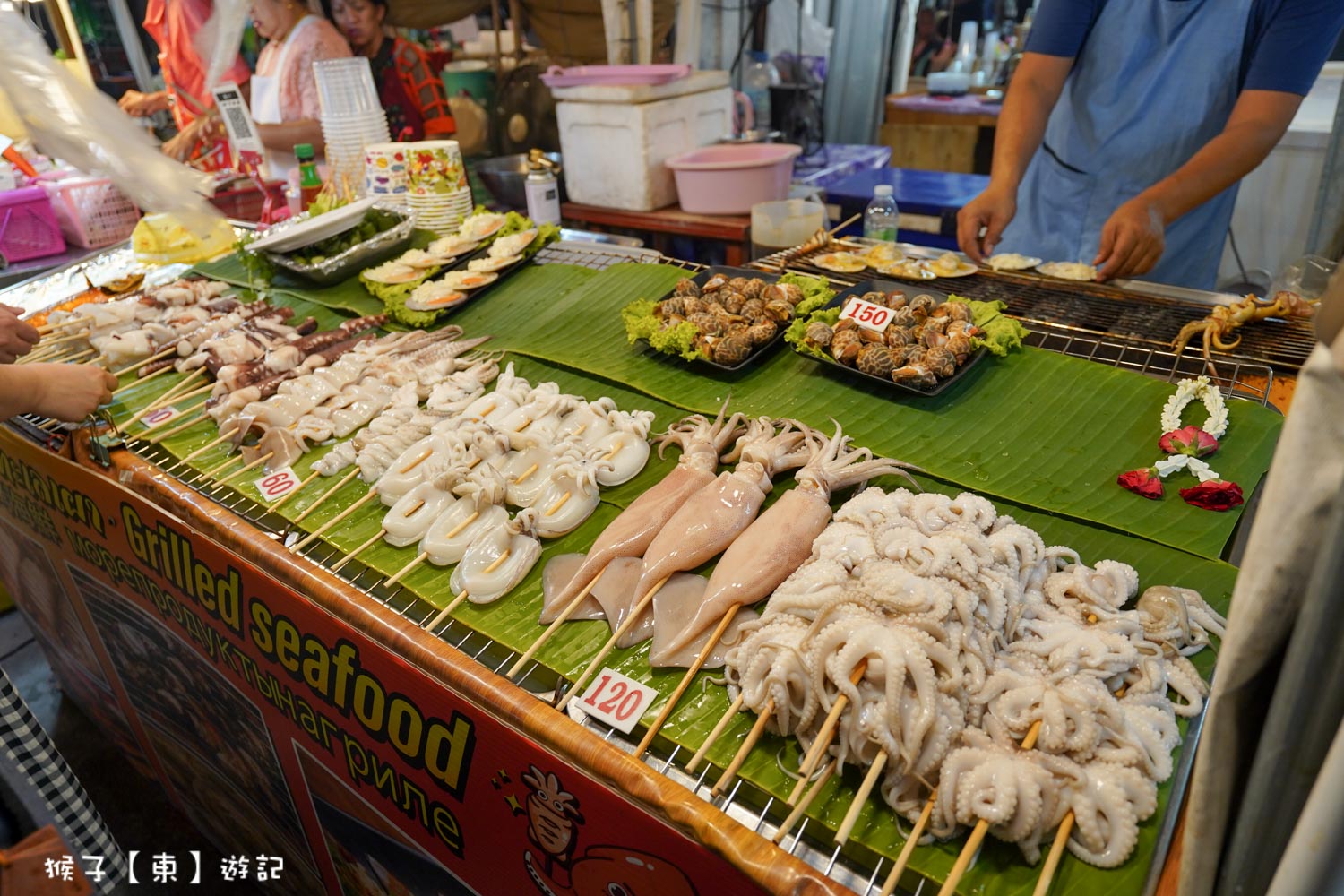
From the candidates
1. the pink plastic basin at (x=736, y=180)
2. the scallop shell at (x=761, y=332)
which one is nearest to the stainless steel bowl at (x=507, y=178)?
the pink plastic basin at (x=736, y=180)

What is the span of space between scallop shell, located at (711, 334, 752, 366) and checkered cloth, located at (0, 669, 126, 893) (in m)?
2.97

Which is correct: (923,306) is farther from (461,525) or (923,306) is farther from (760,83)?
(760,83)

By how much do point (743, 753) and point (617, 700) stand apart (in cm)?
37

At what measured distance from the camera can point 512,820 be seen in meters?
2.08

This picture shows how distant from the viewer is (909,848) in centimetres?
149

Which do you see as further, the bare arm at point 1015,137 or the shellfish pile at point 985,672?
the bare arm at point 1015,137

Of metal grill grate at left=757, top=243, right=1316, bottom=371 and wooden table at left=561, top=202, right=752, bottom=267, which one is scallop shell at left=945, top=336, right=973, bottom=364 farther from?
wooden table at left=561, top=202, right=752, bottom=267

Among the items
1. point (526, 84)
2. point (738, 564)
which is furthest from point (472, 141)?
point (738, 564)

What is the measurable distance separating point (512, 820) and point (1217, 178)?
14.7 ft

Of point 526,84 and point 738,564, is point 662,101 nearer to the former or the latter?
point 526,84

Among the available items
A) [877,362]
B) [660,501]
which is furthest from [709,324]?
[660,501]

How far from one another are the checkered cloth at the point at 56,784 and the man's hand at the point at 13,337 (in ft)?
4.40

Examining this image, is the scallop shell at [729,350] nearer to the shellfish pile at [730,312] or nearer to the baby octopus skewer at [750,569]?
the shellfish pile at [730,312]

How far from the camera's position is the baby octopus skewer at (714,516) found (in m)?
2.19
